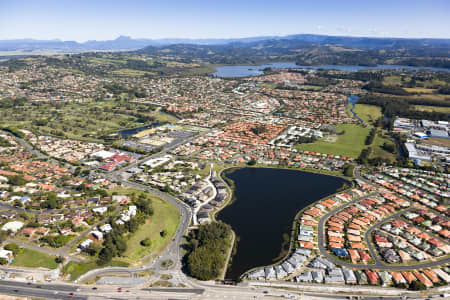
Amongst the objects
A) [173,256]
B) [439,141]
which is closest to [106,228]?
[173,256]

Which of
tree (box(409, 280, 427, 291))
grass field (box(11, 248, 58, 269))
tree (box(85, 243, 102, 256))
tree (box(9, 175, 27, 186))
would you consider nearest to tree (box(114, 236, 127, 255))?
tree (box(85, 243, 102, 256))

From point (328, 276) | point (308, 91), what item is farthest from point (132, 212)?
point (308, 91)

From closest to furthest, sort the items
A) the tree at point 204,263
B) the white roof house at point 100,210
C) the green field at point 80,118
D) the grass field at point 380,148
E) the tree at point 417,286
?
the tree at point 417,286, the tree at point 204,263, the white roof house at point 100,210, the grass field at point 380,148, the green field at point 80,118

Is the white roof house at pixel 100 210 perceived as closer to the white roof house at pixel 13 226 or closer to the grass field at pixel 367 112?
the white roof house at pixel 13 226

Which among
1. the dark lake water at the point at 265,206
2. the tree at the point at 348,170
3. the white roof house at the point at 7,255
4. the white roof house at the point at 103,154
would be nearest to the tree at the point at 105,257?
the white roof house at the point at 7,255

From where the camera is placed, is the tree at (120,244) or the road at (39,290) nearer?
the road at (39,290)

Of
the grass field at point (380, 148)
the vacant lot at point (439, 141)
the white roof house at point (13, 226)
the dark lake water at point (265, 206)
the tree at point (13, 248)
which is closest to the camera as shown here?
the tree at point (13, 248)

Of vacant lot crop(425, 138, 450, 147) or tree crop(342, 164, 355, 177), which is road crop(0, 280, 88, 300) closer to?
tree crop(342, 164, 355, 177)
